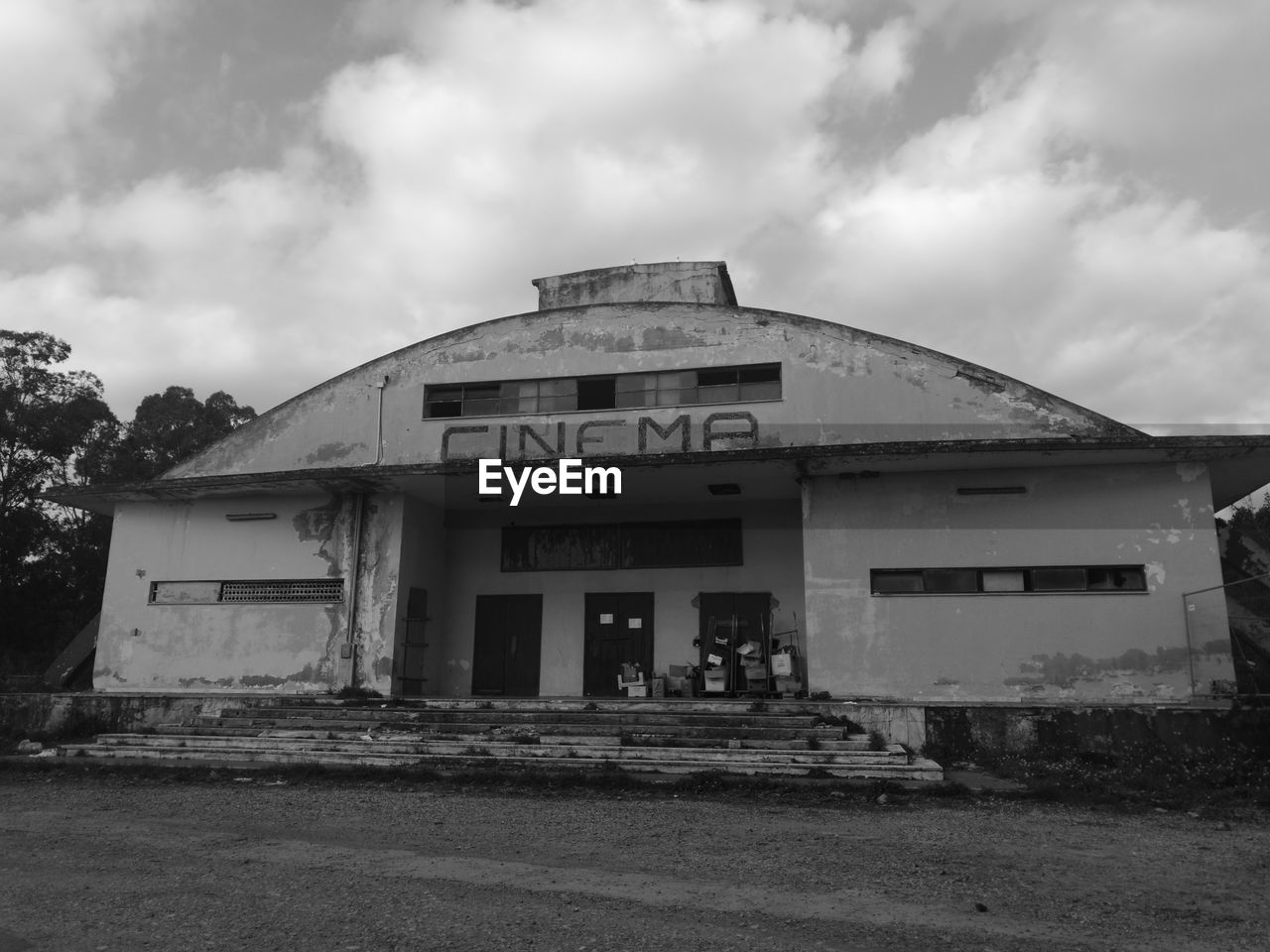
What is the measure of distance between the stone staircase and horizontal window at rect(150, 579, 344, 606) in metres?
2.02

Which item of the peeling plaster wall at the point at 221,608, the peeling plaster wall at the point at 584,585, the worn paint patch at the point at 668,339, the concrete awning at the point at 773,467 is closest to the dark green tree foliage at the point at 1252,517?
the concrete awning at the point at 773,467

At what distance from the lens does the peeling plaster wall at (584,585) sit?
52.3 feet

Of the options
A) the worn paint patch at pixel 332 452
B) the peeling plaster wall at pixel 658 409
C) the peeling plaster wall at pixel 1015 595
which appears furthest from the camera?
the worn paint patch at pixel 332 452

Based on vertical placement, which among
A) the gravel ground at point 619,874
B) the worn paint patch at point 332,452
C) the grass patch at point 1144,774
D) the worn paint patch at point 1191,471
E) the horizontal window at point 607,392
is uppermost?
the horizontal window at point 607,392

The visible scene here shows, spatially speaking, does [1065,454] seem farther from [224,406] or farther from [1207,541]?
[224,406]

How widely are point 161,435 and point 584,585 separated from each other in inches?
1059

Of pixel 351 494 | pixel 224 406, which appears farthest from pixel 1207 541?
pixel 224 406

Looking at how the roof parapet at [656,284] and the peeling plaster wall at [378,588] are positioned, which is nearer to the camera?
the peeling plaster wall at [378,588]

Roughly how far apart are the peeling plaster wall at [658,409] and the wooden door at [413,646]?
230 centimetres

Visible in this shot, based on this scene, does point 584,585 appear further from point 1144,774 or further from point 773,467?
point 1144,774

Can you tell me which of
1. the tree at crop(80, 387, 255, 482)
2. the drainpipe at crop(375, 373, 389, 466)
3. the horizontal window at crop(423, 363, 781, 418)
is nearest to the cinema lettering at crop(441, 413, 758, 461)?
the horizontal window at crop(423, 363, 781, 418)

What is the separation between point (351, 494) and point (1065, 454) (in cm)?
1028

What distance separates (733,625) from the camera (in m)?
15.7

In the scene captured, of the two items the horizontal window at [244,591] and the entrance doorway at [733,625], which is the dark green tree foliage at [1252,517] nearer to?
the entrance doorway at [733,625]
